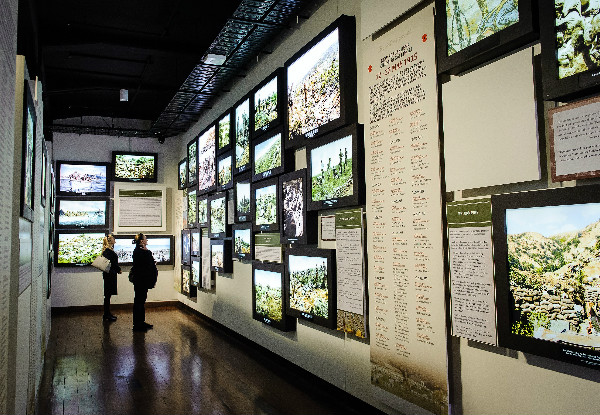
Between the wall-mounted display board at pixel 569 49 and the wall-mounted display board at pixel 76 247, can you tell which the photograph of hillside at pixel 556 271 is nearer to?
the wall-mounted display board at pixel 569 49

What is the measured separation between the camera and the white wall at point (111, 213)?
32.4 ft

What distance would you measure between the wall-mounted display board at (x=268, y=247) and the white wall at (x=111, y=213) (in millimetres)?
5218

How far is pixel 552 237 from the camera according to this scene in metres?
2.25

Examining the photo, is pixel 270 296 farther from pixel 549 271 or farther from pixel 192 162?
pixel 192 162

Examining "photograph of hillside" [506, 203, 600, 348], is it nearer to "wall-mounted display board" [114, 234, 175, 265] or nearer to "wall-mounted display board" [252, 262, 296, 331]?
"wall-mounted display board" [252, 262, 296, 331]

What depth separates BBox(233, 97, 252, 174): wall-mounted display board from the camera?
6.16 metres

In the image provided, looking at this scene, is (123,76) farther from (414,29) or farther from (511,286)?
(511,286)

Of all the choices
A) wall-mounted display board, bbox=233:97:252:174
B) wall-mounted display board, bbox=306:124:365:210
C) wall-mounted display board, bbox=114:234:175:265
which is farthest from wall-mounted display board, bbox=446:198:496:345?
wall-mounted display board, bbox=114:234:175:265

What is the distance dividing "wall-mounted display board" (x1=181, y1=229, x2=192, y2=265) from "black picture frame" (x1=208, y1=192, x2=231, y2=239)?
151cm

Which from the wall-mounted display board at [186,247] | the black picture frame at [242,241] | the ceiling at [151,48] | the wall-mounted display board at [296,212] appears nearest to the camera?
the wall-mounted display board at [296,212]

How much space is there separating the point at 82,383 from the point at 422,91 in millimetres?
4319

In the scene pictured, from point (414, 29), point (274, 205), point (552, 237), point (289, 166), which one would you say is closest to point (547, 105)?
point (552, 237)

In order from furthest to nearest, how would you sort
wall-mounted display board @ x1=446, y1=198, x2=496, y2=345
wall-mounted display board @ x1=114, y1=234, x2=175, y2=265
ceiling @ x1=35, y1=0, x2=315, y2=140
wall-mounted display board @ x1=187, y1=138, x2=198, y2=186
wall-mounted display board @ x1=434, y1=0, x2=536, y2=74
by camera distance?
wall-mounted display board @ x1=114, y1=234, x2=175, y2=265 → wall-mounted display board @ x1=187, y1=138, x2=198, y2=186 → ceiling @ x1=35, y1=0, x2=315, y2=140 → wall-mounted display board @ x1=446, y1=198, x2=496, y2=345 → wall-mounted display board @ x1=434, y1=0, x2=536, y2=74

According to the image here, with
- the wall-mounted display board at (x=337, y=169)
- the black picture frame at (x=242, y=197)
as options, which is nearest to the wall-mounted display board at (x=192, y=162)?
the black picture frame at (x=242, y=197)
